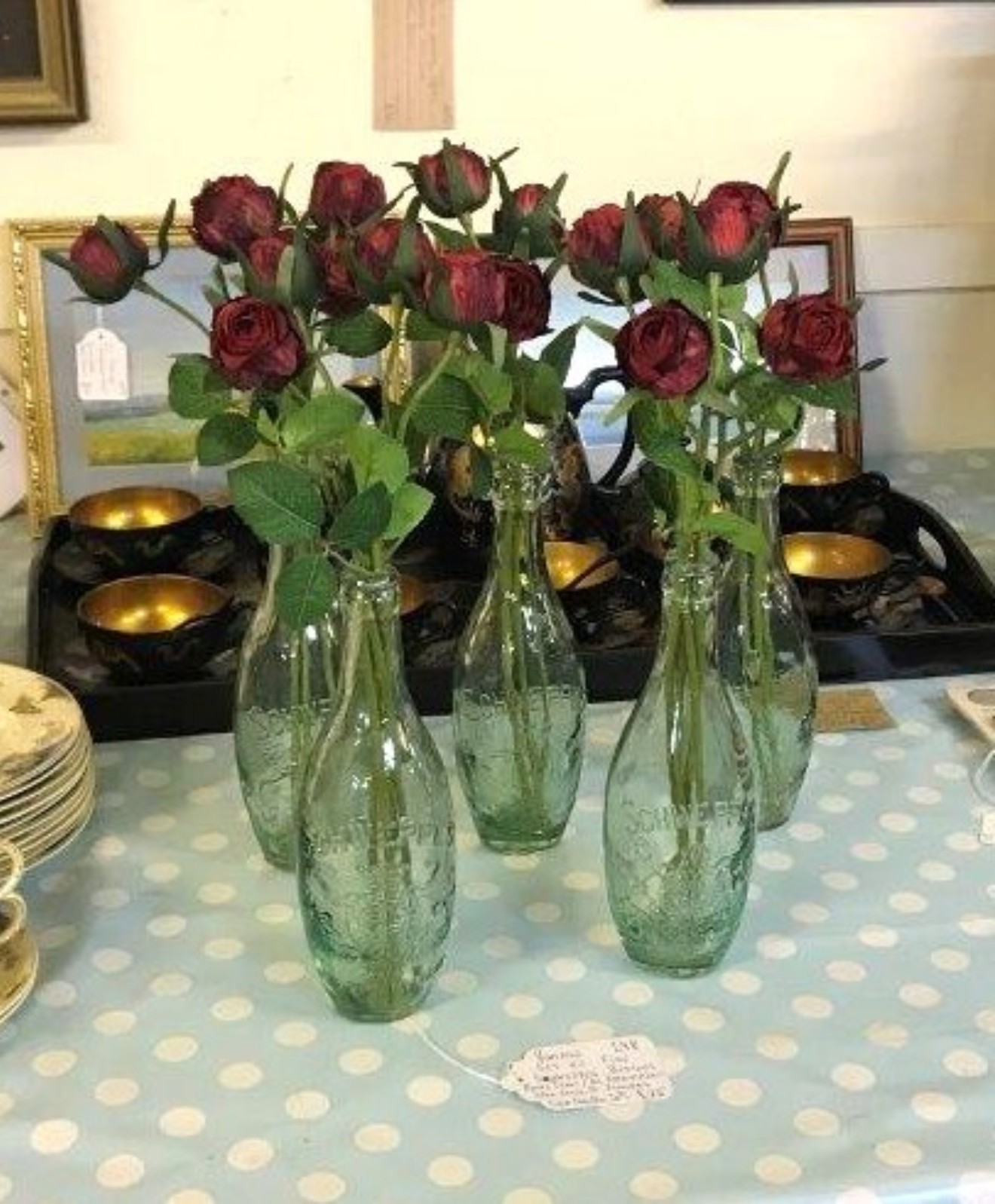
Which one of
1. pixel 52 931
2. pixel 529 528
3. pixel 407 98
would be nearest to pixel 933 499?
pixel 407 98

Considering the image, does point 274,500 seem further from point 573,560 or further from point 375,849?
point 573,560

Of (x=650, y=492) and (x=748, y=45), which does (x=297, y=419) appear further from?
(x=748, y=45)

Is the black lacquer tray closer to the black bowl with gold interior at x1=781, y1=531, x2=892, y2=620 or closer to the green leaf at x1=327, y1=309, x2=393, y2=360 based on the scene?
the black bowl with gold interior at x1=781, y1=531, x2=892, y2=620

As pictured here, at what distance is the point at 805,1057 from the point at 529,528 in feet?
1.11

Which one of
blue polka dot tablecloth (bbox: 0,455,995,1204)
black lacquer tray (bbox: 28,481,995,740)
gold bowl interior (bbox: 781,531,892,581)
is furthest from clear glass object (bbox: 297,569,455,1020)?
gold bowl interior (bbox: 781,531,892,581)

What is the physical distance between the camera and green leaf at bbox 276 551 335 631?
0.86 m

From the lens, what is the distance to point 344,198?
95 centimetres

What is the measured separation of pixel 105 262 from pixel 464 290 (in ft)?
0.72

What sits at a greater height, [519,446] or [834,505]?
[519,446]

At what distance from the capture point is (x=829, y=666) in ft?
4.43

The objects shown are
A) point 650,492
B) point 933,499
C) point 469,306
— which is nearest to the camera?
point 469,306

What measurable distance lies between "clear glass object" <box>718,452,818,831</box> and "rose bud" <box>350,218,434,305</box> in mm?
280

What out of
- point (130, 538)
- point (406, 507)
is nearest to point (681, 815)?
point (406, 507)

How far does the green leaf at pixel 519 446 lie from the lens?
957mm
